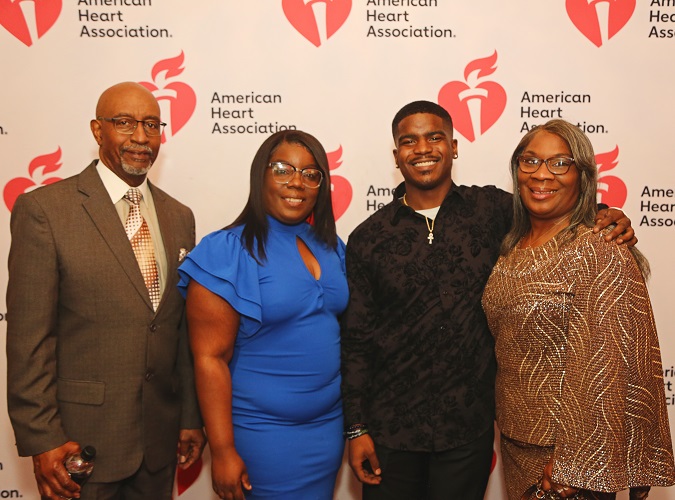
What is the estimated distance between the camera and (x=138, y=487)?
1803mm

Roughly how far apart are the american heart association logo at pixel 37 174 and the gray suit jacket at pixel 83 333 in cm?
90

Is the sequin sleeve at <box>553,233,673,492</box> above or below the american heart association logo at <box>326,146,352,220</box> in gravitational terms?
below

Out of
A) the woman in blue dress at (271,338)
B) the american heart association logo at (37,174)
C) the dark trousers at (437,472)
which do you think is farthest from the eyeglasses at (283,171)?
the american heart association logo at (37,174)

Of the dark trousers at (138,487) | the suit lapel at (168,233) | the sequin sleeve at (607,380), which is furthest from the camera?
the suit lapel at (168,233)

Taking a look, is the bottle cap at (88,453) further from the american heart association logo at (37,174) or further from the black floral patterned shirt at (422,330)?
the american heart association logo at (37,174)

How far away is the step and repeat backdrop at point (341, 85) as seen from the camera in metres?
2.49

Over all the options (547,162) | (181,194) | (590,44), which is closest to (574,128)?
(547,162)

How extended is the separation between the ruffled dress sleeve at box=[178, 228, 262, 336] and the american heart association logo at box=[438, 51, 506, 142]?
1338 mm

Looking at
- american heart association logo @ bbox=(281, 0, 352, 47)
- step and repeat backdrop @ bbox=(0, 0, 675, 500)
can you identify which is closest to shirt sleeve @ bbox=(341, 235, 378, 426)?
step and repeat backdrop @ bbox=(0, 0, 675, 500)

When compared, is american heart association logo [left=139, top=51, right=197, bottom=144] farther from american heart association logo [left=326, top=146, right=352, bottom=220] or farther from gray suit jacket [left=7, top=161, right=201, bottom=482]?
gray suit jacket [left=7, top=161, right=201, bottom=482]

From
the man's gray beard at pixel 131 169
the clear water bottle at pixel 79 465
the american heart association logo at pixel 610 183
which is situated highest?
the man's gray beard at pixel 131 169

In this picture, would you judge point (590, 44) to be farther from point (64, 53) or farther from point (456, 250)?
point (64, 53)

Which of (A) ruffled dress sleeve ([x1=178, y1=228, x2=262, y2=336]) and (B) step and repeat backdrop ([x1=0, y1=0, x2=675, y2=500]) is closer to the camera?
(A) ruffled dress sleeve ([x1=178, y1=228, x2=262, y2=336])

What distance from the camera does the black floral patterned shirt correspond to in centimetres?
183
